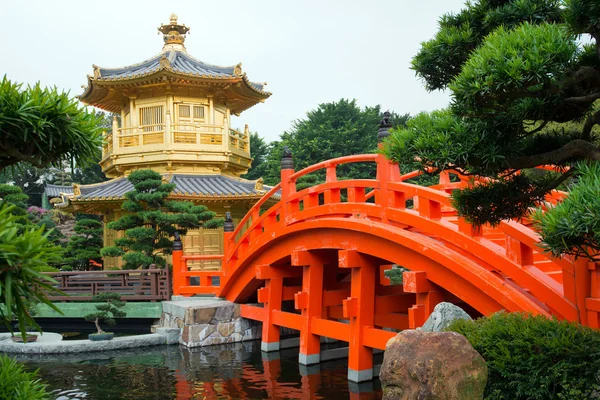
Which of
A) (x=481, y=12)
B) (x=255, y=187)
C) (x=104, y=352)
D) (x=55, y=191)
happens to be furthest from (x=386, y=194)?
(x=55, y=191)

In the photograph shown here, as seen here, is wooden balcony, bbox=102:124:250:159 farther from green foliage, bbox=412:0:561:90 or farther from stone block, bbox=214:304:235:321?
green foliage, bbox=412:0:561:90

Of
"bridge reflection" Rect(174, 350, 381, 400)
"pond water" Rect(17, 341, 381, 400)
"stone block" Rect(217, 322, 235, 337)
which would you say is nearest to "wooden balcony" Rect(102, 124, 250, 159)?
"stone block" Rect(217, 322, 235, 337)

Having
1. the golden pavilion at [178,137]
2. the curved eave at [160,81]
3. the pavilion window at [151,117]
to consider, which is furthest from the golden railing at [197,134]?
the curved eave at [160,81]

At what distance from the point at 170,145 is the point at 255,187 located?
2884mm

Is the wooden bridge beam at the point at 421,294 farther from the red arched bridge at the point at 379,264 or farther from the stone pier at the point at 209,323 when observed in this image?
the stone pier at the point at 209,323

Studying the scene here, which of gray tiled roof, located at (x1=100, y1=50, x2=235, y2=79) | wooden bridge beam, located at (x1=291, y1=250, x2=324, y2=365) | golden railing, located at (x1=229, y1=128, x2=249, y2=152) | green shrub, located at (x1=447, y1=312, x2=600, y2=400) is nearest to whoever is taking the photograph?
green shrub, located at (x1=447, y1=312, x2=600, y2=400)

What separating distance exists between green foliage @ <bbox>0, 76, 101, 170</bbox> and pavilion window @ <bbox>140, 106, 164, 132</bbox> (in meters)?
15.7

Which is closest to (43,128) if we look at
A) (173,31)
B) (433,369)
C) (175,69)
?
(433,369)

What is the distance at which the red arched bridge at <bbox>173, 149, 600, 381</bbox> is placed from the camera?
6.48m

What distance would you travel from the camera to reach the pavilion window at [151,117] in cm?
1895

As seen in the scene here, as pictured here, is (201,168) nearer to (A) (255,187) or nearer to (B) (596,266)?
(A) (255,187)

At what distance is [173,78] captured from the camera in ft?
59.7

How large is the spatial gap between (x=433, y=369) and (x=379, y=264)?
587 centimetres

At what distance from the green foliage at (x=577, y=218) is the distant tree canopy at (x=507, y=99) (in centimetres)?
1
